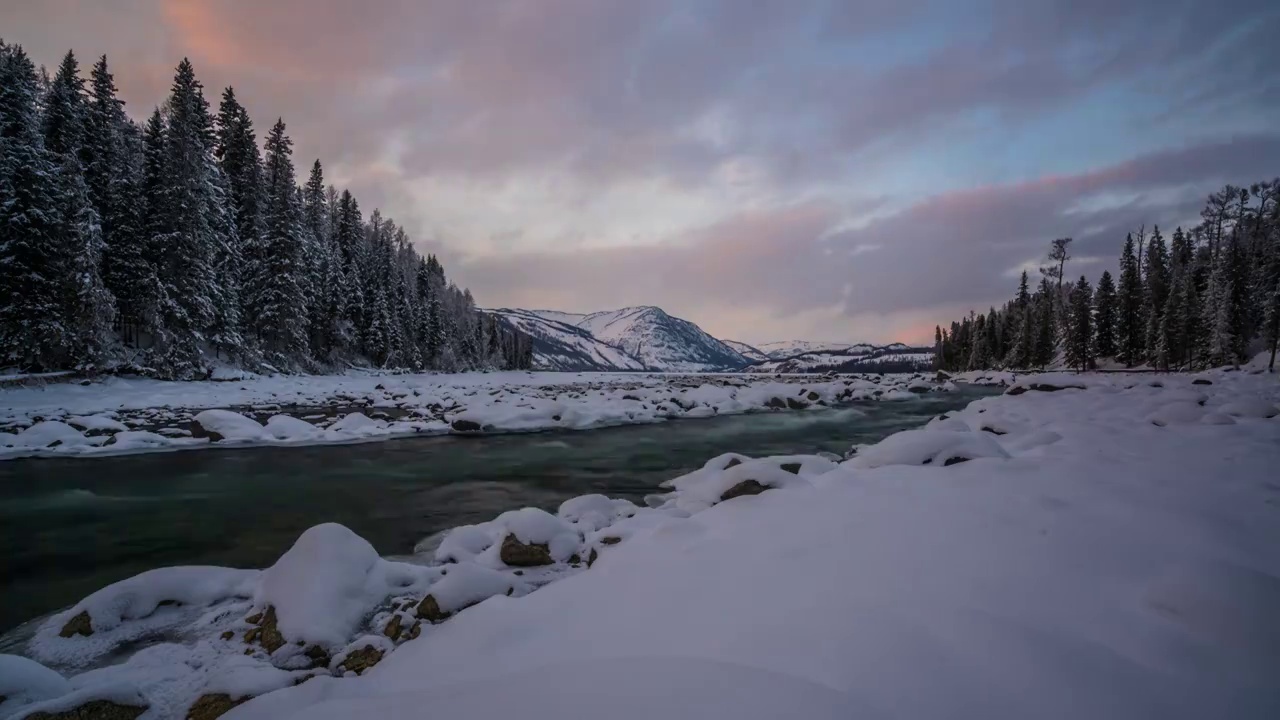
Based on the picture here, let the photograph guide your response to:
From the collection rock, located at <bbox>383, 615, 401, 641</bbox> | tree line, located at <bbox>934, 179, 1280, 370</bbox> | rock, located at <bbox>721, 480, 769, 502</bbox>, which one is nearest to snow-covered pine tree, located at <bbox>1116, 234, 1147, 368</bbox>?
tree line, located at <bbox>934, 179, 1280, 370</bbox>

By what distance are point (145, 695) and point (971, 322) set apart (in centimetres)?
9165

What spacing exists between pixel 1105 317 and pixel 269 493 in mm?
64312

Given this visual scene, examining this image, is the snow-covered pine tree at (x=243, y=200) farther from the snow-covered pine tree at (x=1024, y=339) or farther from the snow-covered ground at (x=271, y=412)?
the snow-covered pine tree at (x=1024, y=339)

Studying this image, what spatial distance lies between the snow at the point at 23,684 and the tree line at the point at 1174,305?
48.3 meters

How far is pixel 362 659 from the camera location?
3.22 metres

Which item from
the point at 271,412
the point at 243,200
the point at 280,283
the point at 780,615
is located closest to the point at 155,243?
the point at 280,283

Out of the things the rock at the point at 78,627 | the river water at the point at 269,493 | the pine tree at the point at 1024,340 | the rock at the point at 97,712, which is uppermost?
the pine tree at the point at 1024,340

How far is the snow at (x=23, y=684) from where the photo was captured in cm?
254

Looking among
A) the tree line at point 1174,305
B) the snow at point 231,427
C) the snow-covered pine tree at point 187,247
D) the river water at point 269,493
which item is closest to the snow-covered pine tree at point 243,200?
the snow-covered pine tree at point 187,247

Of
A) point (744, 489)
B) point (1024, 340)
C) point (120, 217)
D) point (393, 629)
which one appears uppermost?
point (120, 217)

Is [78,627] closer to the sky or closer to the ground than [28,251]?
closer to the ground

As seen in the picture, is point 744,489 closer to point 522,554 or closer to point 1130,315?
point 522,554

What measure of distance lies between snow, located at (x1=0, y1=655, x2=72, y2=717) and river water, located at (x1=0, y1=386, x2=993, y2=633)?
258 cm

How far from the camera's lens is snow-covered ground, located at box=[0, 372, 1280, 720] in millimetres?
1963
